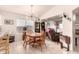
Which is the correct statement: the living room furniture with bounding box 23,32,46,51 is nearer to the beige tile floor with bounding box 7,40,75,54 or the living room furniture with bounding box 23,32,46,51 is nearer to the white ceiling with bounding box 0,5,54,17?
the beige tile floor with bounding box 7,40,75,54

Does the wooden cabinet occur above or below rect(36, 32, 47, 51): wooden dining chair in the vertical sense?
above

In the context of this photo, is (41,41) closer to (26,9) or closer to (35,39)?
(35,39)

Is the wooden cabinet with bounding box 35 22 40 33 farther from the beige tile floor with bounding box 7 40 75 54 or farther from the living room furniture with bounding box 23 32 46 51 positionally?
the beige tile floor with bounding box 7 40 75 54

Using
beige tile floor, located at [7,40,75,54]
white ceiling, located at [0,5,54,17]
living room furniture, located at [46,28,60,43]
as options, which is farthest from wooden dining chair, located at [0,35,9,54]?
living room furniture, located at [46,28,60,43]

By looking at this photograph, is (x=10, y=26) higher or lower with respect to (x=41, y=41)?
higher

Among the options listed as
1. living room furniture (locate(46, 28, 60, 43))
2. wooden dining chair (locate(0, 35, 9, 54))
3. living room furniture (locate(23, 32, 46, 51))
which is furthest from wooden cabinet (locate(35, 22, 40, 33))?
wooden dining chair (locate(0, 35, 9, 54))

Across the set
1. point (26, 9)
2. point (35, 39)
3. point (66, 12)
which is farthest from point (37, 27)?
point (66, 12)

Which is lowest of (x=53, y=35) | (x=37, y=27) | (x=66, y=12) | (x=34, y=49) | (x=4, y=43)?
(x=34, y=49)

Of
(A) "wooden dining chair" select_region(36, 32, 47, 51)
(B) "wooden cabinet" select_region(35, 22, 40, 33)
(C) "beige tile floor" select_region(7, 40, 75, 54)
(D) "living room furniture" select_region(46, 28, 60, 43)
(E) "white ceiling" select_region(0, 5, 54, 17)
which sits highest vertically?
(E) "white ceiling" select_region(0, 5, 54, 17)

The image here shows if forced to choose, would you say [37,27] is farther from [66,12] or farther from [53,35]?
[66,12]
